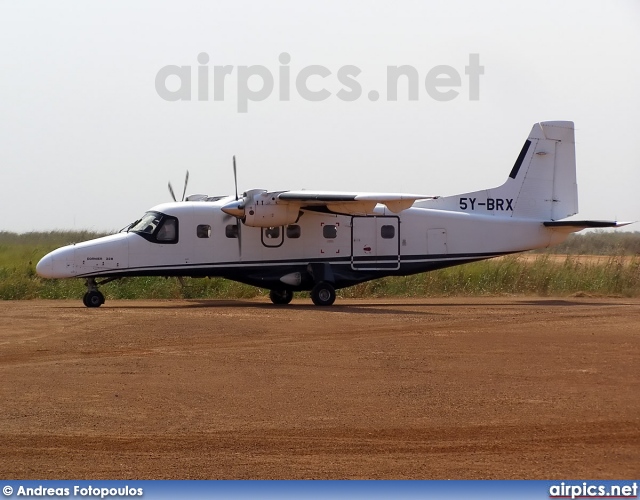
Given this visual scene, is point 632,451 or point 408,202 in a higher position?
point 408,202

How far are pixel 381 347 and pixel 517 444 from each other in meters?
6.02

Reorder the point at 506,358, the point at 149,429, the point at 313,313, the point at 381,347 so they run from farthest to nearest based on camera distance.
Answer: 1. the point at 313,313
2. the point at 381,347
3. the point at 506,358
4. the point at 149,429

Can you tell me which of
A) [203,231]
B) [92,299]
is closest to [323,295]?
[203,231]

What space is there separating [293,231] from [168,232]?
9.96 feet

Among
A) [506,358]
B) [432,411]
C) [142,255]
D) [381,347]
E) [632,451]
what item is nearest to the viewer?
[632,451]

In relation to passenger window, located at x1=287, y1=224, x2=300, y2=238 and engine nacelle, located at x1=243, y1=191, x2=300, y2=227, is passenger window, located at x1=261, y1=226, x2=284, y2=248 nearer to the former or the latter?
passenger window, located at x1=287, y1=224, x2=300, y2=238

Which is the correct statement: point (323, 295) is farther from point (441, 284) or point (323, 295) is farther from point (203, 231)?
point (441, 284)

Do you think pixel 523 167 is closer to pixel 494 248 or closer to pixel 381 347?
pixel 494 248

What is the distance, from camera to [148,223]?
22.8 m

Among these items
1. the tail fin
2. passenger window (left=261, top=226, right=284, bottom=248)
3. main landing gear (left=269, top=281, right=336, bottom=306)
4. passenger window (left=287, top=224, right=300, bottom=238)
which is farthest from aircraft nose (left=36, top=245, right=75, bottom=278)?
the tail fin

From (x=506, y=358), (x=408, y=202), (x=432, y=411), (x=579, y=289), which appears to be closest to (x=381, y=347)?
(x=506, y=358)

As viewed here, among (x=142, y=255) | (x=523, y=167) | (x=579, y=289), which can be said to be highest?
(x=523, y=167)

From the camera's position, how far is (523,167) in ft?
81.4

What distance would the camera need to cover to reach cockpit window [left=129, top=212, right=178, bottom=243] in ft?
74.2
